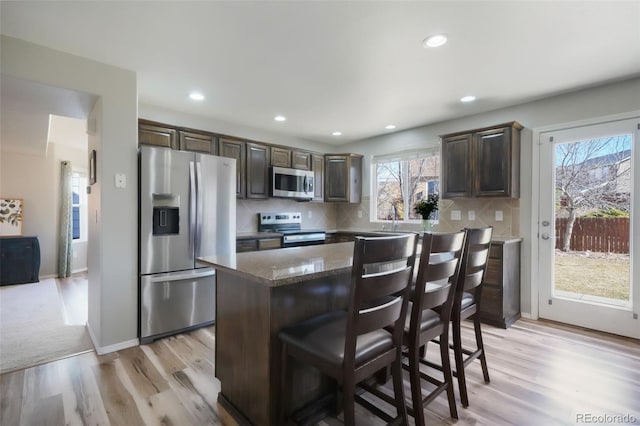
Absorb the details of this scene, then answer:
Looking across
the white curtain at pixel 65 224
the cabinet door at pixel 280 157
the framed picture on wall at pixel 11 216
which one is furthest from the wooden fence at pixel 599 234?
the framed picture on wall at pixel 11 216

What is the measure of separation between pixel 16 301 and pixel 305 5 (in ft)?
17.2

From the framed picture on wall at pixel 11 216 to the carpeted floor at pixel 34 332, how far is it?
1.42m

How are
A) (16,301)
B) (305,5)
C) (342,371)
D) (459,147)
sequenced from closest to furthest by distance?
(342,371) < (305,5) < (459,147) < (16,301)

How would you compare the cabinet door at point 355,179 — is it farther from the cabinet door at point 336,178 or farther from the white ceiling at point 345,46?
the white ceiling at point 345,46

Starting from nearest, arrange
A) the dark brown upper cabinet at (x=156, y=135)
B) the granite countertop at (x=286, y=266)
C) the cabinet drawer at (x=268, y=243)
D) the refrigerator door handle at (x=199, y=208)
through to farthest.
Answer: the granite countertop at (x=286, y=266), the refrigerator door handle at (x=199, y=208), the dark brown upper cabinet at (x=156, y=135), the cabinet drawer at (x=268, y=243)

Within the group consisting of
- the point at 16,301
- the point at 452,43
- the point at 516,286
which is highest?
the point at 452,43

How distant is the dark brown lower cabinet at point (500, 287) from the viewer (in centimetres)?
316

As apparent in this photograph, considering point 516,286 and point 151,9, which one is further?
point 516,286

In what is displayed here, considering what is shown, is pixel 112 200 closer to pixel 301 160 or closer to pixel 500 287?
pixel 301 160

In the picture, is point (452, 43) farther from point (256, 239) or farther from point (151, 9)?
point (256, 239)

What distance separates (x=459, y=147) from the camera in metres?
3.67

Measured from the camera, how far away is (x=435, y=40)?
2189 millimetres

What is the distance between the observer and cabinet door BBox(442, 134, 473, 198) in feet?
11.8

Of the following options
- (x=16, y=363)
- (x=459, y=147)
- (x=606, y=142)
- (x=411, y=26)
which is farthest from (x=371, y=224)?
(x=16, y=363)
